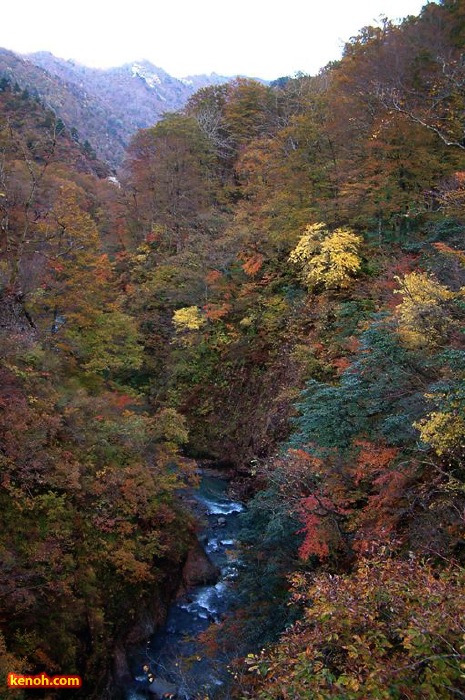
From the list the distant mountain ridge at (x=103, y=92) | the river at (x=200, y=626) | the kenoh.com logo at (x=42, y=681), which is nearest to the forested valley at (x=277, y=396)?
the kenoh.com logo at (x=42, y=681)

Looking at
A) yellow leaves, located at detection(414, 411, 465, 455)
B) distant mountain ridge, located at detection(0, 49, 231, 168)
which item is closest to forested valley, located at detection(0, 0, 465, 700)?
yellow leaves, located at detection(414, 411, 465, 455)

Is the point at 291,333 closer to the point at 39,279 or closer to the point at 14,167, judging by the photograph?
the point at 39,279

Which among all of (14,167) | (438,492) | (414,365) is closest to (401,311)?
(414,365)

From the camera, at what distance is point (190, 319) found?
2169 cm

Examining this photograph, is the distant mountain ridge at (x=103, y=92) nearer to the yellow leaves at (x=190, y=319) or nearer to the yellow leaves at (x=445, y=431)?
the yellow leaves at (x=190, y=319)

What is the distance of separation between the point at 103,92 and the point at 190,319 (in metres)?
128

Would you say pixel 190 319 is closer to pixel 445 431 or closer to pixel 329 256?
pixel 329 256

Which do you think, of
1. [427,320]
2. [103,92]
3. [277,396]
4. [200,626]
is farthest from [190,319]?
[103,92]

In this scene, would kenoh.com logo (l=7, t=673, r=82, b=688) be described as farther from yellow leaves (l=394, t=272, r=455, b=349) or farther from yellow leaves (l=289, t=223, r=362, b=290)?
yellow leaves (l=289, t=223, r=362, b=290)

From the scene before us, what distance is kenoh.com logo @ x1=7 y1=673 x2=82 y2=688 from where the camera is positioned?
797 centimetres

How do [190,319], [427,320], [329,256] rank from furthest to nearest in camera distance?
1. [190,319]
2. [329,256]
3. [427,320]

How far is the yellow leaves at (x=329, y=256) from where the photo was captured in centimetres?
1636

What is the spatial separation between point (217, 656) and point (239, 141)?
31670mm

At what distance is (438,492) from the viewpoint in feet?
27.1
